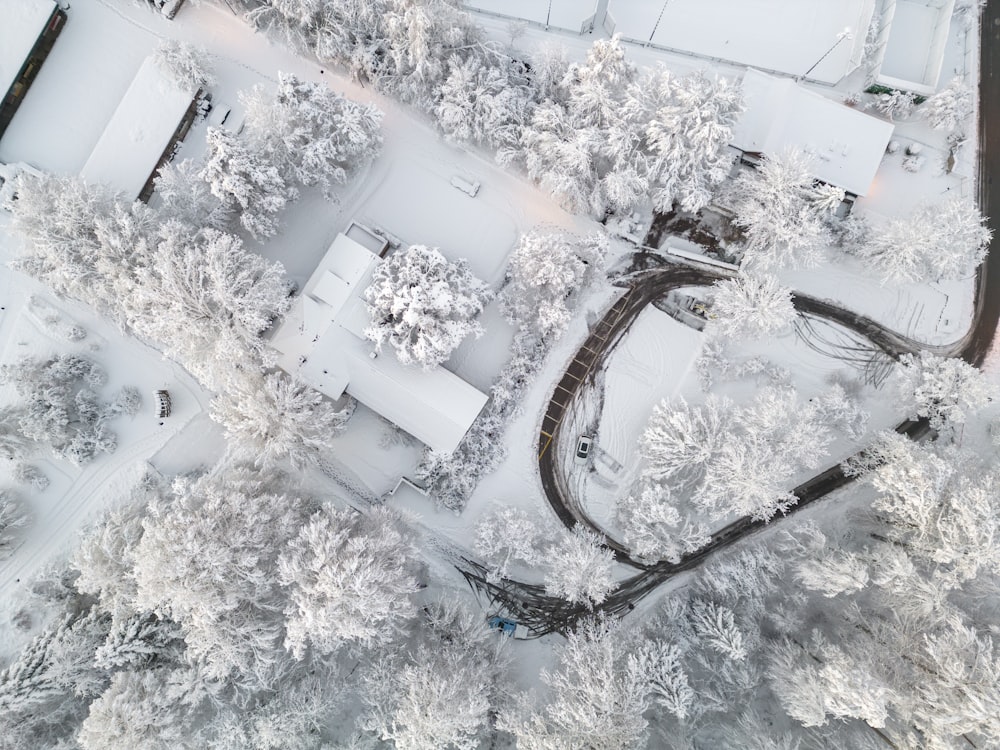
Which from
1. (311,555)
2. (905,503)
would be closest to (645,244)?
(905,503)

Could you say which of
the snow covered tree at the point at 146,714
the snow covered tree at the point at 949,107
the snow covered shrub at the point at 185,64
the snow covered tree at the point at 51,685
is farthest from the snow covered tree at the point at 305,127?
the snow covered tree at the point at 949,107

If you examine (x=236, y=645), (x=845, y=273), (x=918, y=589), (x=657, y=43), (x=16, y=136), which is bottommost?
(x=236, y=645)

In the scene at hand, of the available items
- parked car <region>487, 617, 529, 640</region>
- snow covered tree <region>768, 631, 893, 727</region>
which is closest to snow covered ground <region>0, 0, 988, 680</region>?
parked car <region>487, 617, 529, 640</region>

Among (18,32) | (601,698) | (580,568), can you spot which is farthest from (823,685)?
(18,32)

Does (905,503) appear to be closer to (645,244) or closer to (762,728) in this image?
(762,728)

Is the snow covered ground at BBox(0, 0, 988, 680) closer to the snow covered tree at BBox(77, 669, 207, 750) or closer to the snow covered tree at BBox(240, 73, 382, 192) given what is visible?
the snow covered tree at BBox(240, 73, 382, 192)

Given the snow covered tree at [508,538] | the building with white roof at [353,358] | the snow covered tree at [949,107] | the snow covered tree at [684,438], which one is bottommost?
the snow covered tree at [508,538]

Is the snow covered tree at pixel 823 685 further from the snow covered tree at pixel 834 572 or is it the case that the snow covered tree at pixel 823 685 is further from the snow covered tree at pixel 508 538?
the snow covered tree at pixel 508 538
